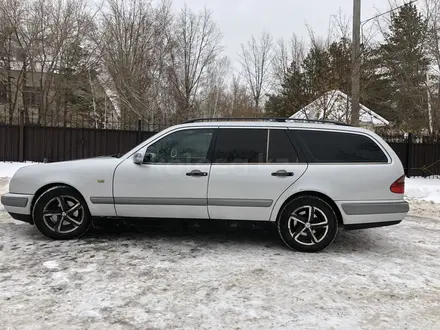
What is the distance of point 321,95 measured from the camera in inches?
472

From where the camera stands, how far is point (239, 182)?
4598 millimetres

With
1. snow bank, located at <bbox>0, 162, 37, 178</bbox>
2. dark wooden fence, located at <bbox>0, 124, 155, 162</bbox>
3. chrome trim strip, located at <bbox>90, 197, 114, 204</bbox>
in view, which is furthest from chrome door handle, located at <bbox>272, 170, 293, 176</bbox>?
dark wooden fence, located at <bbox>0, 124, 155, 162</bbox>

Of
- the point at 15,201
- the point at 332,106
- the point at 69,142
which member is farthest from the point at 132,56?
the point at 15,201

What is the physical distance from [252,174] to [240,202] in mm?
377

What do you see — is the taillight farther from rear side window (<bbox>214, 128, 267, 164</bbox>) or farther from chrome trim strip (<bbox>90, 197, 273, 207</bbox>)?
rear side window (<bbox>214, 128, 267, 164</bbox>)

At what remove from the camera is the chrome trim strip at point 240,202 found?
4.59m

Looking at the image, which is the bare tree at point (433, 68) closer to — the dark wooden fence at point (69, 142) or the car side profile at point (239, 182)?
the dark wooden fence at point (69, 142)

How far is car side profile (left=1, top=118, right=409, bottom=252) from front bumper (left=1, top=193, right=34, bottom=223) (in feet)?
0.05

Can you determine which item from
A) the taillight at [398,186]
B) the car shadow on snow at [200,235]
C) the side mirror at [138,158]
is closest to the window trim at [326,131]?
the taillight at [398,186]

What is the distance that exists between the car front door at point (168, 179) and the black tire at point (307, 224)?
1.01 metres

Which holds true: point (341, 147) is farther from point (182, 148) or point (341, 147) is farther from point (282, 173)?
point (182, 148)

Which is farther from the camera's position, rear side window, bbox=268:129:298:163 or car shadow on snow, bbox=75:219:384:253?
car shadow on snow, bbox=75:219:384:253

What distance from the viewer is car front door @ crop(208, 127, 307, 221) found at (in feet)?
15.0

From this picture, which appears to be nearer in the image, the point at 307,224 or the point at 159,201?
the point at 307,224
